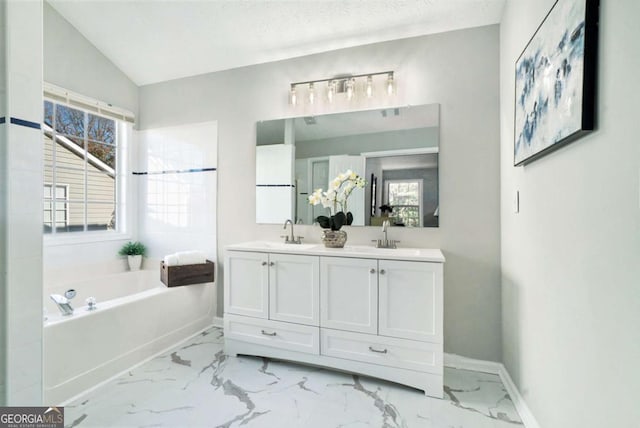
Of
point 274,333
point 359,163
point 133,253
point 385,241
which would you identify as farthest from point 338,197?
point 133,253

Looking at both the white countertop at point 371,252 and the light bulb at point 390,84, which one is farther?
the light bulb at point 390,84

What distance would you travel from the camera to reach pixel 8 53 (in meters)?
1.28

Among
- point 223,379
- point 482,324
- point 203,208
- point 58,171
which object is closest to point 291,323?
point 223,379

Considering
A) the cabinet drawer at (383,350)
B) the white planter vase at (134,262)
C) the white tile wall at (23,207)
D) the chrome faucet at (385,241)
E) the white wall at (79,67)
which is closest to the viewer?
the white tile wall at (23,207)

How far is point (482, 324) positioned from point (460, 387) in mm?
484

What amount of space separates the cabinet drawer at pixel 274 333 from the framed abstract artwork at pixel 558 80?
1.74 m

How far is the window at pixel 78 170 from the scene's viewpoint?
2.86 meters

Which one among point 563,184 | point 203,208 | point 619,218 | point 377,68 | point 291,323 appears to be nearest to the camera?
point 619,218

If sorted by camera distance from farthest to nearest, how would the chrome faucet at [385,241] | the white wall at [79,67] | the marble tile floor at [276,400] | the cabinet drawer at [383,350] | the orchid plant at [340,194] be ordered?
the white wall at [79,67] → the orchid plant at [340,194] → the chrome faucet at [385,241] → the cabinet drawer at [383,350] → the marble tile floor at [276,400]

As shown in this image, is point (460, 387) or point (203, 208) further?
point (203, 208)

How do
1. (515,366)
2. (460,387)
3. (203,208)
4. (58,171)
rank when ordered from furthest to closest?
(203,208) < (58,171) < (460,387) < (515,366)

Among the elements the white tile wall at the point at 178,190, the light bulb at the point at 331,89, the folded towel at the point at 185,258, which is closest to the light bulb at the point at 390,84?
the light bulb at the point at 331,89

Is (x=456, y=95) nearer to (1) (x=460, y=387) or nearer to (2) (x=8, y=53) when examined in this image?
(1) (x=460, y=387)

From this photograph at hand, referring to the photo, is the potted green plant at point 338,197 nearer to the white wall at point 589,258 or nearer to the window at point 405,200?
the window at point 405,200
